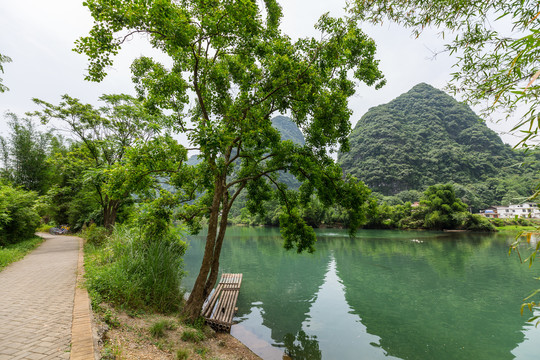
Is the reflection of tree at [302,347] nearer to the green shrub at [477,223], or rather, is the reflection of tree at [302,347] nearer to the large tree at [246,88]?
the large tree at [246,88]

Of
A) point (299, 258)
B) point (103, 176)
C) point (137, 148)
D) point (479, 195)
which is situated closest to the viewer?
point (137, 148)

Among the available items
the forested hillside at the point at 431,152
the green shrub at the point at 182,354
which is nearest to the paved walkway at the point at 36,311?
the green shrub at the point at 182,354

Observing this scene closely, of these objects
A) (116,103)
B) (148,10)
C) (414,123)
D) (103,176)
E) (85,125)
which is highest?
(414,123)

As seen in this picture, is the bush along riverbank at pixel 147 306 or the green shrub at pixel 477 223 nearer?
the bush along riverbank at pixel 147 306

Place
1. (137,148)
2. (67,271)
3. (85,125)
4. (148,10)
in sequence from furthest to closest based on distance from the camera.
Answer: (85,125) < (67,271) < (137,148) < (148,10)

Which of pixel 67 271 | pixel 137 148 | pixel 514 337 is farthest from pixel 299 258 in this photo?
pixel 137 148

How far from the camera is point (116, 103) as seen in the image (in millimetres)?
17531

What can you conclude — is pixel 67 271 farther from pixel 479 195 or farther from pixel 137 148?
pixel 479 195

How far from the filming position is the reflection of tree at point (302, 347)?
6.77 metres

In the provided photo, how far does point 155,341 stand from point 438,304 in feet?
37.0

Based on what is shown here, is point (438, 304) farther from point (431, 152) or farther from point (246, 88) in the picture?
point (431, 152)

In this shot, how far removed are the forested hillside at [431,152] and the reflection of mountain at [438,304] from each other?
59.1 metres

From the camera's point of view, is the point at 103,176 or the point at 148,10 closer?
the point at 148,10

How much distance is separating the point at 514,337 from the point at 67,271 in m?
14.9
